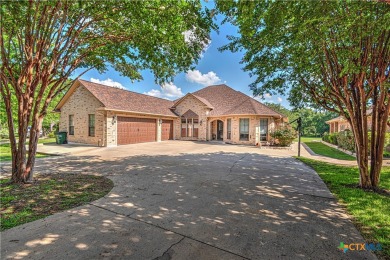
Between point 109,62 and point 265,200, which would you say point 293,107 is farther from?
point 109,62

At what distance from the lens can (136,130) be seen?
17938 millimetres

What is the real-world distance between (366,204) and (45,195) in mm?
8026

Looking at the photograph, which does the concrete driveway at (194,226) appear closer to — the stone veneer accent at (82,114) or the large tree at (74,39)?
the large tree at (74,39)

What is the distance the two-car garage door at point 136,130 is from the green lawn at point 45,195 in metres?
10.2

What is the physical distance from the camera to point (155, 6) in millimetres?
4328

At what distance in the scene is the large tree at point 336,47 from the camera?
368cm

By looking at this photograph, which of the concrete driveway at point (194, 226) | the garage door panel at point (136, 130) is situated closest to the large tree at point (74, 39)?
the concrete driveway at point (194, 226)

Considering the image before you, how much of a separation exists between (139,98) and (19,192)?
16.5m

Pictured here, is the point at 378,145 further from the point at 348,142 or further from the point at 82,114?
the point at 82,114

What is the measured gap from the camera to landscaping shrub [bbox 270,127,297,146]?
17.3 meters

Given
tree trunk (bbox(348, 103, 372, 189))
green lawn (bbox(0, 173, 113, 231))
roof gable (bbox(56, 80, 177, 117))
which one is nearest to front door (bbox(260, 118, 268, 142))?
roof gable (bbox(56, 80, 177, 117))

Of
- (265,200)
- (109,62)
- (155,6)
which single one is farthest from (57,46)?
(265,200)

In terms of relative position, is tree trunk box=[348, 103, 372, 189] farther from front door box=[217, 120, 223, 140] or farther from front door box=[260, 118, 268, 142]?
front door box=[217, 120, 223, 140]

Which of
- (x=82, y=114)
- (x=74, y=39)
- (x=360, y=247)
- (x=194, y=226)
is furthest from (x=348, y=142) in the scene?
(x=82, y=114)
